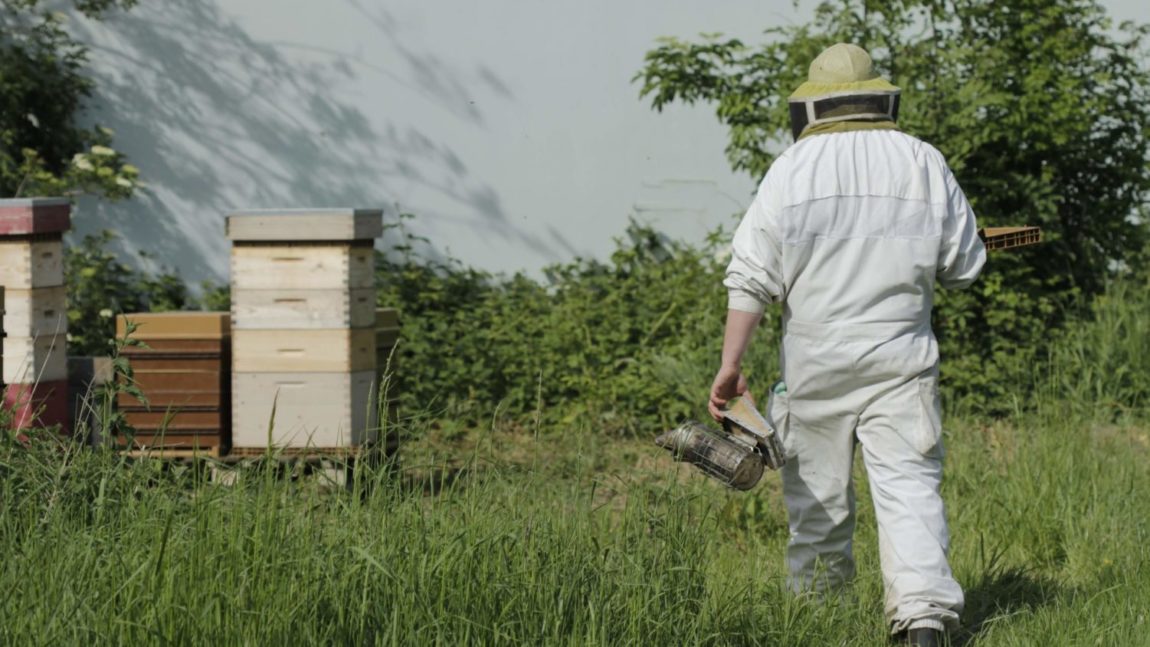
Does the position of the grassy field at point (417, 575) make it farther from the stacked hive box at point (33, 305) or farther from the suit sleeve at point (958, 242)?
the stacked hive box at point (33, 305)

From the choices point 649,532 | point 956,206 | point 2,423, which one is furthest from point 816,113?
point 2,423

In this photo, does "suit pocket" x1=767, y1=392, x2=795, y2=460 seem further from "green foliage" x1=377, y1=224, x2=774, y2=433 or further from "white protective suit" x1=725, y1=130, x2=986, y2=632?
"green foliage" x1=377, y1=224, x2=774, y2=433

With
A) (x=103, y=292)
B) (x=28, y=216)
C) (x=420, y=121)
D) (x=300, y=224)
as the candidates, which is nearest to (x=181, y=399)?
(x=300, y=224)

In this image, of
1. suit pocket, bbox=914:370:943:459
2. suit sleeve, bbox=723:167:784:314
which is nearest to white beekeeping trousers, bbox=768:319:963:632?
suit pocket, bbox=914:370:943:459

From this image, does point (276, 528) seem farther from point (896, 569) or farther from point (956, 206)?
point (956, 206)

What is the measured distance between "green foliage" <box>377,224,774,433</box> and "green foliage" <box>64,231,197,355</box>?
147 centimetres

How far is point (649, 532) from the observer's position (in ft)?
13.7

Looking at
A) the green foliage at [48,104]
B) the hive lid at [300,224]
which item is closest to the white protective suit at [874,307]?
the hive lid at [300,224]

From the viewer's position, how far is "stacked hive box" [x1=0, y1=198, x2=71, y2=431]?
5871mm

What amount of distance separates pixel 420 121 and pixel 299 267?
3.65 meters

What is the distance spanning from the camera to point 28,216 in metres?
5.88

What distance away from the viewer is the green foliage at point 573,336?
8.10 meters

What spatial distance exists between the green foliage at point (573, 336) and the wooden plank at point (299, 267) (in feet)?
3.76

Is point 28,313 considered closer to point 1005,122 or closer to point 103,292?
point 103,292
